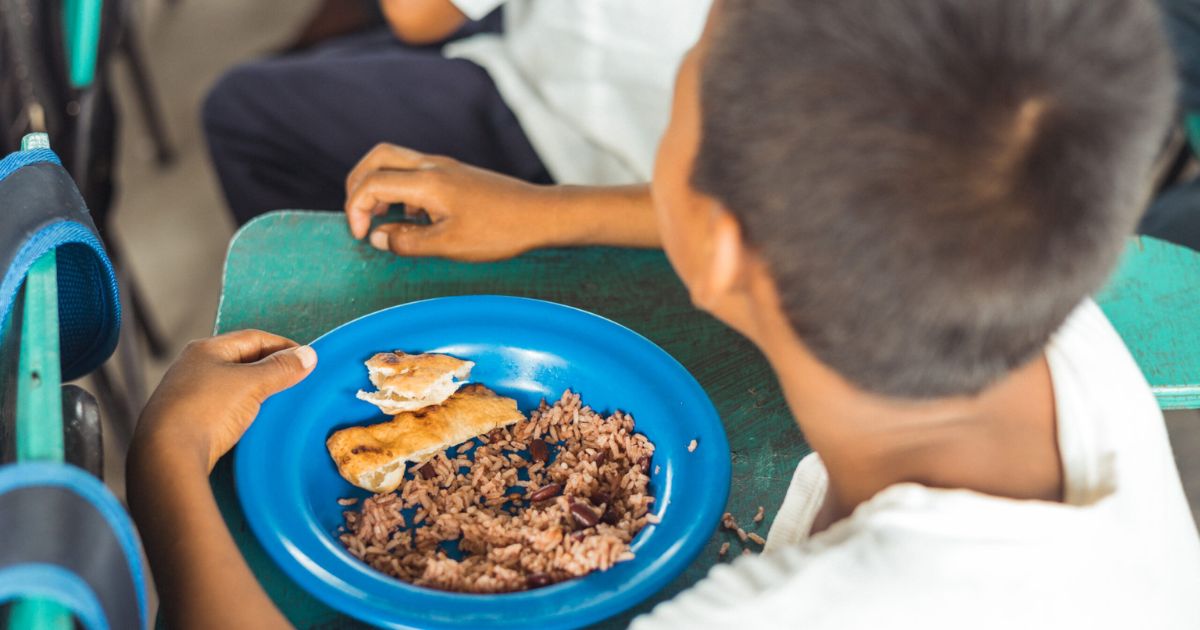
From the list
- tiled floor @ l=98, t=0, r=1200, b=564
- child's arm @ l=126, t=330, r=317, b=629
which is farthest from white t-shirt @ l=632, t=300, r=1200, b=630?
tiled floor @ l=98, t=0, r=1200, b=564

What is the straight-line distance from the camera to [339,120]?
1.75 meters

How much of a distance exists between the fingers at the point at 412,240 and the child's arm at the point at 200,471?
0.24 m

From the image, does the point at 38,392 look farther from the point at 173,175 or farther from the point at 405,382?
the point at 173,175

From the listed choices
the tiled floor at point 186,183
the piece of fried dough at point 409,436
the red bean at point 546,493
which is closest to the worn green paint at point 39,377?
the piece of fried dough at point 409,436

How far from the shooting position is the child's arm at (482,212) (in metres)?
1.20

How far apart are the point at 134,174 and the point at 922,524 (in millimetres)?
2679

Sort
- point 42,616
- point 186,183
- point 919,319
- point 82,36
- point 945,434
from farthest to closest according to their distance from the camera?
point 186,183, point 82,36, point 945,434, point 919,319, point 42,616

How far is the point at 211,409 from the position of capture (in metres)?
0.90

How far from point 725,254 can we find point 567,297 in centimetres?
48

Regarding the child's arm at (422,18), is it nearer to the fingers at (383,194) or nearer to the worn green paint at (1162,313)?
the fingers at (383,194)

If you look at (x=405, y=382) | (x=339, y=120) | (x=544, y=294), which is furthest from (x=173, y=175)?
(x=405, y=382)

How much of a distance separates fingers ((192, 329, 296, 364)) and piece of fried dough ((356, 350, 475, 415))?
10 cm

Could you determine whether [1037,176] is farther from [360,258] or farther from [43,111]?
Answer: [43,111]

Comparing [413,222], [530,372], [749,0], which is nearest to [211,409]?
[530,372]
